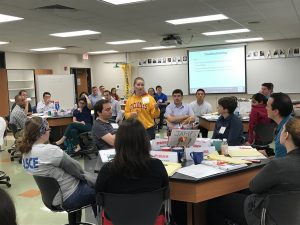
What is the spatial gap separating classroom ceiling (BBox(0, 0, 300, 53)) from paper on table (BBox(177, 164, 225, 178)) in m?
3.50

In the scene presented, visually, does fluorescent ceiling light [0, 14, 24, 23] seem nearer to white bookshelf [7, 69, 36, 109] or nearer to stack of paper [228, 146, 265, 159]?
stack of paper [228, 146, 265, 159]

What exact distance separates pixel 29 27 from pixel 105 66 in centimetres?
714

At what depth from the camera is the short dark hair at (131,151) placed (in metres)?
2.06

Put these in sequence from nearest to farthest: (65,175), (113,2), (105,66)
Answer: (65,175), (113,2), (105,66)

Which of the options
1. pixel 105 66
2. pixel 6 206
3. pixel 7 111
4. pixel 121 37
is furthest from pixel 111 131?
pixel 105 66

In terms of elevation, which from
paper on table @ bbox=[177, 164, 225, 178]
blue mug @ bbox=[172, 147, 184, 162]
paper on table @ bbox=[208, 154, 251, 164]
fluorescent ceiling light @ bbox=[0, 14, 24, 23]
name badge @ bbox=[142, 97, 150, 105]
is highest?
fluorescent ceiling light @ bbox=[0, 14, 24, 23]

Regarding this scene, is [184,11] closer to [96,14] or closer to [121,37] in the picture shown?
[96,14]

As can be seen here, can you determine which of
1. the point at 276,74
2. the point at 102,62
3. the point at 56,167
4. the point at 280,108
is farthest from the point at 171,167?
the point at 102,62

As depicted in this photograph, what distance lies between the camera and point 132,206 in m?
2.08

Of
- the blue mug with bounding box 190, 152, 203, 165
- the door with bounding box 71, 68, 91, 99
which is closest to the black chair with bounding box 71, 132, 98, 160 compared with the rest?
the blue mug with bounding box 190, 152, 203, 165

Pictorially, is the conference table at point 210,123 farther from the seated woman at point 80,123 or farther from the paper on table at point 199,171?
the paper on table at point 199,171

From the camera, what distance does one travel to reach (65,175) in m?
2.68

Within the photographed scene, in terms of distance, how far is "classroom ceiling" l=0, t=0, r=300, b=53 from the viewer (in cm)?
558

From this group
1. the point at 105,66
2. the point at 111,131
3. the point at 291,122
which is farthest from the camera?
the point at 105,66
